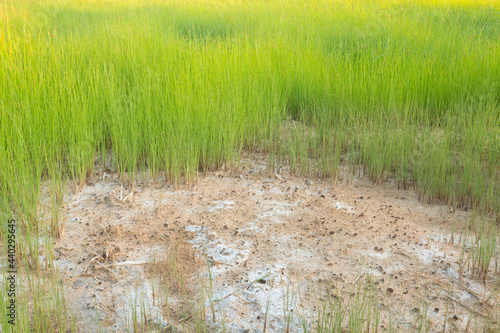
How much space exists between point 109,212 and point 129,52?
1.77 m

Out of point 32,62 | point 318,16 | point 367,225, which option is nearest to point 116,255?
point 367,225

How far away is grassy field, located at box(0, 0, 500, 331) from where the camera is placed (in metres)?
2.70

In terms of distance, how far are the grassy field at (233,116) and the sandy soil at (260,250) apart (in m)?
0.16

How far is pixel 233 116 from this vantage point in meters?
3.24

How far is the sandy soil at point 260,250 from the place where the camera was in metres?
1.86

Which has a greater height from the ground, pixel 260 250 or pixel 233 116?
pixel 233 116

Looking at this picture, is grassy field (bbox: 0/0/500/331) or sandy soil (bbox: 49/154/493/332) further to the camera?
grassy field (bbox: 0/0/500/331)

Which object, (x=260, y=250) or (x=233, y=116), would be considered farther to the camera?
(x=233, y=116)

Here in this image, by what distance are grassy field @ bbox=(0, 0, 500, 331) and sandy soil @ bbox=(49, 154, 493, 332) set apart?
0.16 m

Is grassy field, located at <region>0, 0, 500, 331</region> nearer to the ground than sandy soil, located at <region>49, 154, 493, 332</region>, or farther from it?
farther from it

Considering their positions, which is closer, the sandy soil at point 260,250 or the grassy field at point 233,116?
the sandy soil at point 260,250

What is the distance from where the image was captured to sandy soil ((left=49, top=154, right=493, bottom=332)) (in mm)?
1857

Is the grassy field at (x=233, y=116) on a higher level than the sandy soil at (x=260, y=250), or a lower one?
higher

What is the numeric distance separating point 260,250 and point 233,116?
1.27m
